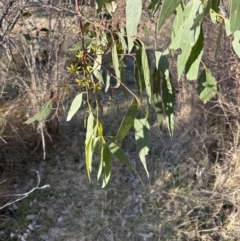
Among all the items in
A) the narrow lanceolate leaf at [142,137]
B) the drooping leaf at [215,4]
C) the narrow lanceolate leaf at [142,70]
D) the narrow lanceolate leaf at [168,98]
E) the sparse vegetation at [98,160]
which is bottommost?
the sparse vegetation at [98,160]

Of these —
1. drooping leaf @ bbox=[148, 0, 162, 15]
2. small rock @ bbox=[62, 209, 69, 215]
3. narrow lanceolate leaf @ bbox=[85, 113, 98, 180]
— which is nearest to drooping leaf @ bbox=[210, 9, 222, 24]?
Result: drooping leaf @ bbox=[148, 0, 162, 15]

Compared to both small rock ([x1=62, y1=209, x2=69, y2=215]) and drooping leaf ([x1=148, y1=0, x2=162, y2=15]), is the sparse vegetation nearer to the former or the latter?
small rock ([x1=62, y1=209, x2=69, y2=215])

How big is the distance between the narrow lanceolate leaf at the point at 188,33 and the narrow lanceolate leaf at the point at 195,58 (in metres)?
0.04

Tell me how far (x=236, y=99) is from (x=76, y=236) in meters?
1.79

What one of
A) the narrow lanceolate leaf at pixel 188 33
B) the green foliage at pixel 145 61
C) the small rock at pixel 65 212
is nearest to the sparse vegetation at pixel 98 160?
the small rock at pixel 65 212

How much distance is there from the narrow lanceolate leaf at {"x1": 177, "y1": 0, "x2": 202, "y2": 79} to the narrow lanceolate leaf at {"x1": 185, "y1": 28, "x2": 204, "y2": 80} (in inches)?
1.4

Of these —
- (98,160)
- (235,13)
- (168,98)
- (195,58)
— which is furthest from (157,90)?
(98,160)

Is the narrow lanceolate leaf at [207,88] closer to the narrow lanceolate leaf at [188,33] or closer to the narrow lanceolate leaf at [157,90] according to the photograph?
the narrow lanceolate leaf at [157,90]

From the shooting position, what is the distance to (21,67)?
14.3 feet

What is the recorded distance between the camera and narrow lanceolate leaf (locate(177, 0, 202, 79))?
119 centimetres

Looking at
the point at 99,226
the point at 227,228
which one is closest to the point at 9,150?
the point at 99,226

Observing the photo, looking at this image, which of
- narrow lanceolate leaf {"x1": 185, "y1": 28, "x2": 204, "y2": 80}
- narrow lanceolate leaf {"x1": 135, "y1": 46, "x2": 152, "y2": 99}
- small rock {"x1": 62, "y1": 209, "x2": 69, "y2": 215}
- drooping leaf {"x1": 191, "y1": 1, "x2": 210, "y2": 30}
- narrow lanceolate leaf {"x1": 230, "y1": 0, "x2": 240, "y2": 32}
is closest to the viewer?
narrow lanceolate leaf {"x1": 230, "y1": 0, "x2": 240, "y2": 32}

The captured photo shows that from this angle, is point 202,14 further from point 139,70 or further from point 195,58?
point 139,70

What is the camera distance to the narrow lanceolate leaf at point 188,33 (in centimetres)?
119
